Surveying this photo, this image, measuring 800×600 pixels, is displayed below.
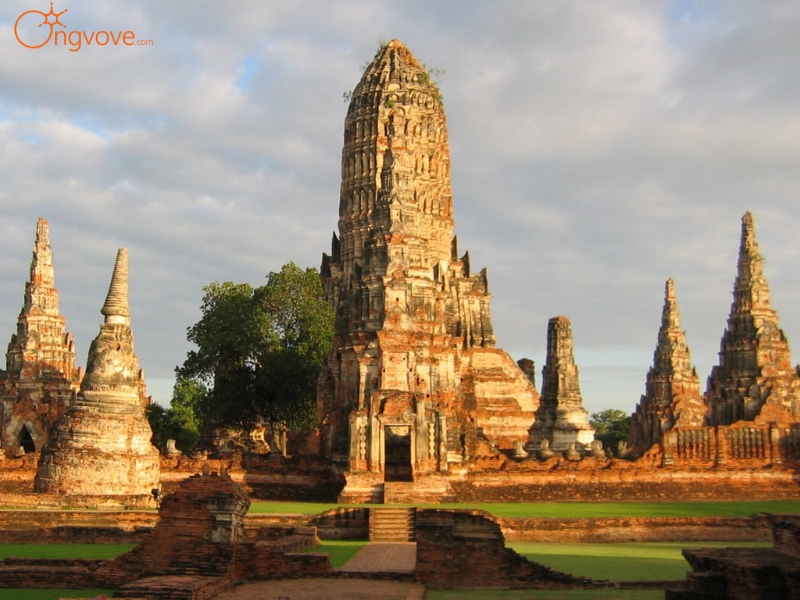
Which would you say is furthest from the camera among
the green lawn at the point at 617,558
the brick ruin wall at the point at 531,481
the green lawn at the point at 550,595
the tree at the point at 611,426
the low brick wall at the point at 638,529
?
the tree at the point at 611,426

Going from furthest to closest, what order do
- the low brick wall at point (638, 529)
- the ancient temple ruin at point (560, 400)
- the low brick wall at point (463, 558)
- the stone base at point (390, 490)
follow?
the ancient temple ruin at point (560, 400)
the stone base at point (390, 490)
the low brick wall at point (638, 529)
the low brick wall at point (463, 558)

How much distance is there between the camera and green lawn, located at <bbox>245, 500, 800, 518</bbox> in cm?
2589

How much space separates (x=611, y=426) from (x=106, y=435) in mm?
71502

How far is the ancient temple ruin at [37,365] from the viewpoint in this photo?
146 feet

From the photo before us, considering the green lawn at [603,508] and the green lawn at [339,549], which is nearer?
the green lawn at [339,549]

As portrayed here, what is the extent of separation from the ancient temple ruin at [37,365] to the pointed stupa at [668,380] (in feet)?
92.5

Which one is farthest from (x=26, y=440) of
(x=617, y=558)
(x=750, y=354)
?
(x=617, y=558)

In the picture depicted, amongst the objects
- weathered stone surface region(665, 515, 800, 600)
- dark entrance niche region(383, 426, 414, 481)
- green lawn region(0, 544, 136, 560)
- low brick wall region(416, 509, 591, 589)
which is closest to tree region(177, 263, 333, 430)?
dark entrance niche region(383, 426, 414, 481)

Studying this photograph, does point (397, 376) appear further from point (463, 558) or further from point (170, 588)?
point (170, 588)

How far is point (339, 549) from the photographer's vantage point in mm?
20938

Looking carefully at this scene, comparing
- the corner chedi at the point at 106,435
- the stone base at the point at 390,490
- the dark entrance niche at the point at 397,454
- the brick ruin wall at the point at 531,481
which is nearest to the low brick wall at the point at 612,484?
the brick ruin wall at the point at 531,481

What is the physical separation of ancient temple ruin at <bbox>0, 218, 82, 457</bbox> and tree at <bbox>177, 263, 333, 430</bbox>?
580 centimetres

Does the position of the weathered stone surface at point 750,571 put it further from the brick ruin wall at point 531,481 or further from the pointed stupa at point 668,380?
the pointed stupa at point 668,380

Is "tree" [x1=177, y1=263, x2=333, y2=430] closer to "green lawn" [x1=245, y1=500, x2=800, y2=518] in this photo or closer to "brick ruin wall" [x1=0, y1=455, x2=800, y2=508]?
"brick ruin wall" [x1=0, y1=455, x2=800, y2=508]
